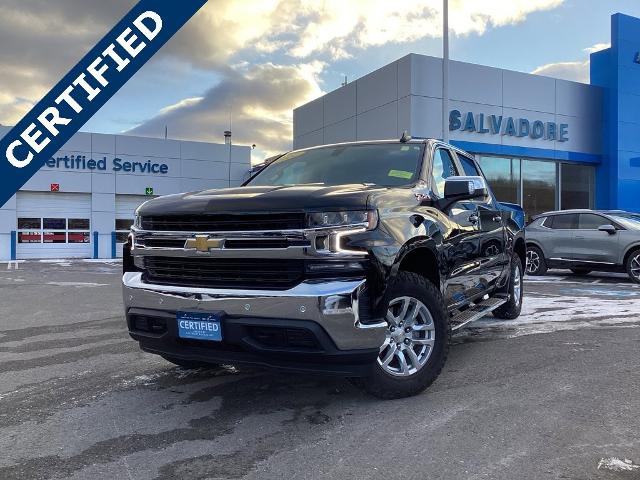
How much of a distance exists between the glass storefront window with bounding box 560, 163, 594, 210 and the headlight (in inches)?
818

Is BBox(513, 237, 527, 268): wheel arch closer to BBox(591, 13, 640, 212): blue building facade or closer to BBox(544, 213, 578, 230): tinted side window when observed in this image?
BBox(544, 213, 578, 230): tinted side window

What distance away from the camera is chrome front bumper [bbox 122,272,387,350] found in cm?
343

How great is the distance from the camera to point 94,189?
26906 mm

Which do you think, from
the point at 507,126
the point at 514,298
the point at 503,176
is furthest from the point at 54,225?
the point at 514,298

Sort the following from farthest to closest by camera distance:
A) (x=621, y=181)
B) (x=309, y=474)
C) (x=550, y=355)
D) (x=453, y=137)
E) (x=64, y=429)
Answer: (x=621, y=181) < (x=453, y=137) < (x=550, y=355) < (x=64, y=429) < (x=309, y=474)

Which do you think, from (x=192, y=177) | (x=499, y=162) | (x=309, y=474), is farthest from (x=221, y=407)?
(x=192, y=177)

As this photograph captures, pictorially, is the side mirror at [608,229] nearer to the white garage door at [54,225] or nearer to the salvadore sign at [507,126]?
the salvadore sign at [507,126]

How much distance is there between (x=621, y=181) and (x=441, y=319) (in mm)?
21044

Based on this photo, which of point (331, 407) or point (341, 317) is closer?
point (341, 317)

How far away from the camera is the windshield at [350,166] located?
15.4 ft

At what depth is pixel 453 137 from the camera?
19.5m

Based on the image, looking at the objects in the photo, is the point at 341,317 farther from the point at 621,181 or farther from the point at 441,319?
the point at 621,181

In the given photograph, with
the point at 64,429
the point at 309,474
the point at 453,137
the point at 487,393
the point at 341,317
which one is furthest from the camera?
the point at 453,137

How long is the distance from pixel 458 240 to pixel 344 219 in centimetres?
169
